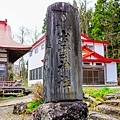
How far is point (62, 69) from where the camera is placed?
161 inches

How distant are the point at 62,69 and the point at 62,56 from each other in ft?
0.81

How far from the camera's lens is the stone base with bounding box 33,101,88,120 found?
3.83 meters

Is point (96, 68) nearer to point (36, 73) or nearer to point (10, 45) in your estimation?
point (36, 73)

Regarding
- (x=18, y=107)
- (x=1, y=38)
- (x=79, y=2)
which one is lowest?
(x=18, y=107)

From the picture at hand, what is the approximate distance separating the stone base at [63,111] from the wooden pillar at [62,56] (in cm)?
13

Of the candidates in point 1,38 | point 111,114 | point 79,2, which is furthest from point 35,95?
point 79,2

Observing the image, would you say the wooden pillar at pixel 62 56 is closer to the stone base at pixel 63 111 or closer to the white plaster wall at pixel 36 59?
the stone base at pixel 63 111

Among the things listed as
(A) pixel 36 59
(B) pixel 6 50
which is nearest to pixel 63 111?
(B) pixel 6 50

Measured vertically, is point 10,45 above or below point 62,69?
above

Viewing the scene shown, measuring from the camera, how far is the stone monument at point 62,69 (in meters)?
3.93

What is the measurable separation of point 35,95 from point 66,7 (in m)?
6.26

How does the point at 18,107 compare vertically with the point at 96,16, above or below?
below

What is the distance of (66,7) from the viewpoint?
436 cm

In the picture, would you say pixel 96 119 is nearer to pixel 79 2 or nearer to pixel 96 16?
pixel 96 16
